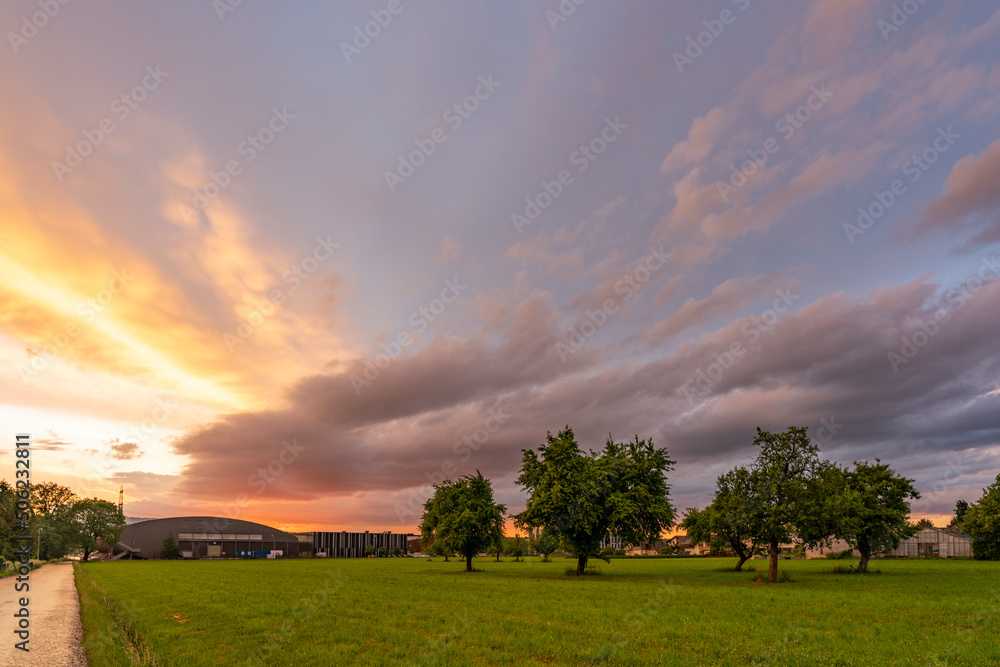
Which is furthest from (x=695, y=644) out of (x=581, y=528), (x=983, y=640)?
(x=581, y=528)

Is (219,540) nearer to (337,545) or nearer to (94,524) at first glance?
(94,524)

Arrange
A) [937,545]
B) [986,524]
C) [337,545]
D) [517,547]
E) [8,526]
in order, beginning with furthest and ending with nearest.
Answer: [337,545] → [517,547] → [937,545] → [986,524] → [8,526]

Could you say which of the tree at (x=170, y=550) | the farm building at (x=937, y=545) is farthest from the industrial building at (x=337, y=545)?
the farm building at (x=937, y=545)

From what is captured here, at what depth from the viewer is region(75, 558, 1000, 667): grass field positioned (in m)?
19.0

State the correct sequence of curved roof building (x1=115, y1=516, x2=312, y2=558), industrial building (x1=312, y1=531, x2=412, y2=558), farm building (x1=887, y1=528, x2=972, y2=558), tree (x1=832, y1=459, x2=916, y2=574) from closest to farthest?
1. tree (x1=832, y1=459, x2=916, y2=574)
2. farm building (x1=887, y1=528, x2=972, y2=558)
3. curved roof building (x1=115, y1=516, x2=312, y2=558)
4. industrial building (x1=312, y1=531, x2=412, y2=558)

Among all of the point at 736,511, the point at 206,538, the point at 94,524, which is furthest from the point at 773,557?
the point at 94,524

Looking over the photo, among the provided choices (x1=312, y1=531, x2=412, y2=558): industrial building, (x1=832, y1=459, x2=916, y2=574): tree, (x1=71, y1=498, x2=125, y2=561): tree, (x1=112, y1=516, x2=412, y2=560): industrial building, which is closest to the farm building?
(x1=832, y1=459, x2=916, y2=574): tree

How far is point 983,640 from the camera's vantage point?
66.5ft

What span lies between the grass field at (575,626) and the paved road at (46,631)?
72.2 inches

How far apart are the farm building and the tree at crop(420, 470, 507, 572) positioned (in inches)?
4383

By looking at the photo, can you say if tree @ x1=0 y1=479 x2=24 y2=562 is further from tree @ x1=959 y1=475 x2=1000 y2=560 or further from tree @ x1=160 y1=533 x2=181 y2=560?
tree @ x1=959 y1=475 x2=1000 y2=560

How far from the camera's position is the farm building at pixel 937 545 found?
125600 millimetres

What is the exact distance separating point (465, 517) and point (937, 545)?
129081 mm

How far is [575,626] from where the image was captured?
24.3 metres
